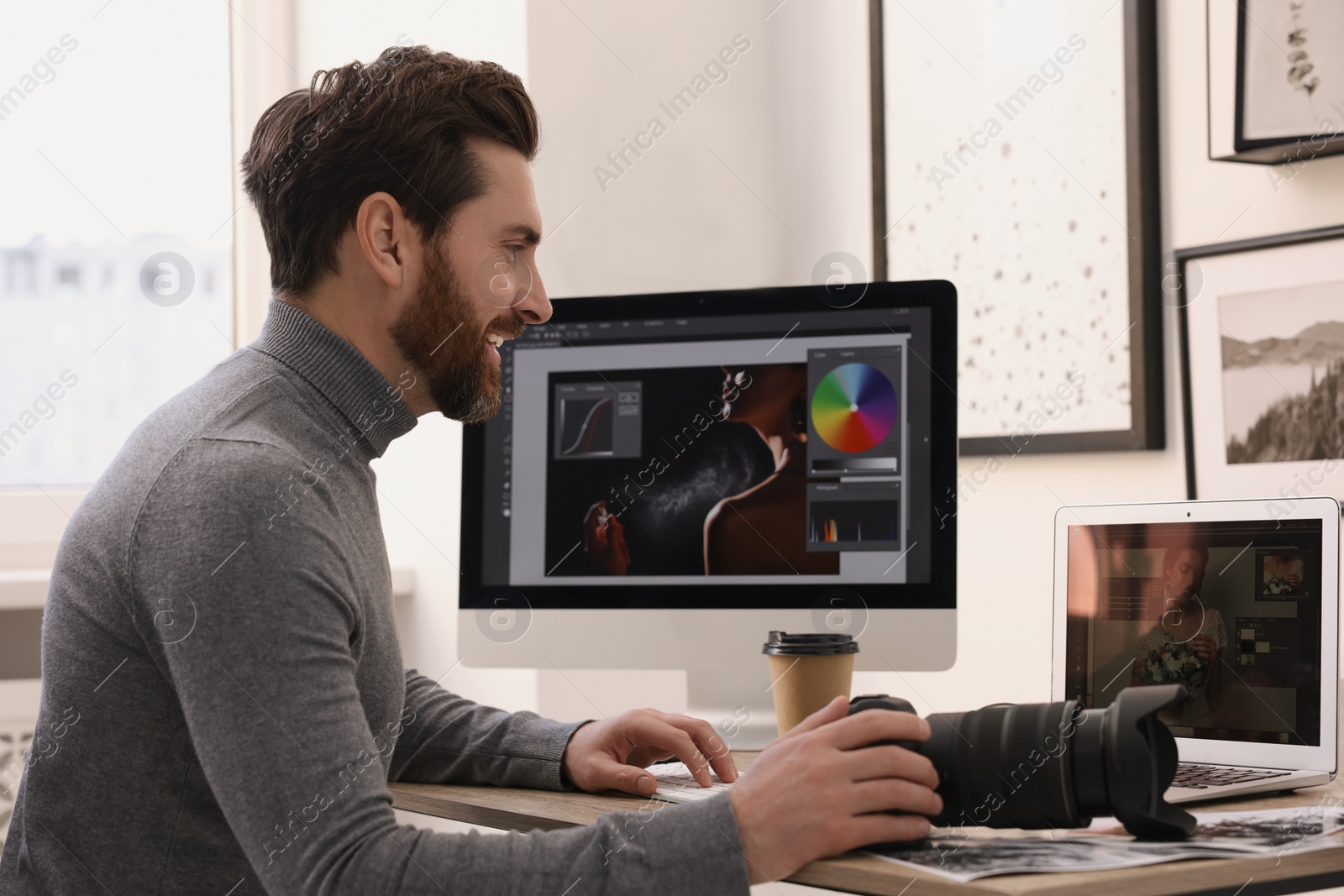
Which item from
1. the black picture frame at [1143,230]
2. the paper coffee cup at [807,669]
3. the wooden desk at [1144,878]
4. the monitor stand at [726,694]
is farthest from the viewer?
the monitor stand at [726,694]

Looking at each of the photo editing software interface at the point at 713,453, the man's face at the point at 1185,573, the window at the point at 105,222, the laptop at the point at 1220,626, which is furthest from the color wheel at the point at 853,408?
the window at the point at 105,222

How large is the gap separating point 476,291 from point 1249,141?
3.09ft

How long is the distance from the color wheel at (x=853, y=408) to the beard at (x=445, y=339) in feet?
1.26

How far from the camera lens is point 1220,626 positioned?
1.16 meters

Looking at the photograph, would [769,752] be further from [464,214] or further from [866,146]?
[866,146]

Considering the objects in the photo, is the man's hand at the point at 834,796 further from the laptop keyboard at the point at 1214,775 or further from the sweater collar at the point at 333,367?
the sweater collar at the point at 333,367

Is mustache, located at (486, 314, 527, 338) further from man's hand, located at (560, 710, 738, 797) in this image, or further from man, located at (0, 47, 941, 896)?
man's hand, located at (560, 710, 738, 797)

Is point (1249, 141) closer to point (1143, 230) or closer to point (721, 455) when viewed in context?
point (1143, 230)

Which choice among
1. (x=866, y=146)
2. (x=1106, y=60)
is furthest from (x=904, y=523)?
(x=866, y=146)

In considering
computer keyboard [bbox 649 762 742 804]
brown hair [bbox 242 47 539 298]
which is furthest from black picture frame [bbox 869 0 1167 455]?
brown hair [bbox 242 47 539 298]

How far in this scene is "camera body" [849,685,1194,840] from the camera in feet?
2.58

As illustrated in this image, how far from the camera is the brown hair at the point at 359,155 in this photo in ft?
3.71

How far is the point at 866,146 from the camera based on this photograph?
6.98 ft

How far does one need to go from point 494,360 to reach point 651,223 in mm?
917
